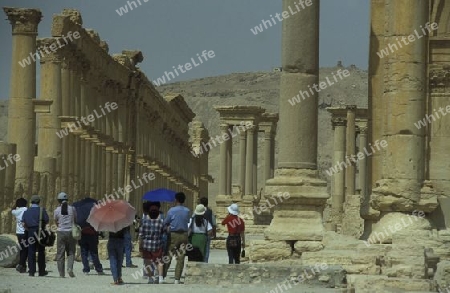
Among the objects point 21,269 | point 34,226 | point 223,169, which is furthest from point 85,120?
point 223,169

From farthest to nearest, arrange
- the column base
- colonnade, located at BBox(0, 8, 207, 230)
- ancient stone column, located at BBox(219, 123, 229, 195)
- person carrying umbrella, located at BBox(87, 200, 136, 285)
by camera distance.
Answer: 1. ancient stone column, located at BBox(219, 123, 229, 195)
2. colonnade, located at BBox(0, 8, 207, 230)
3. the column base
4. person carrying umbrella, located at BBox(87, 200, 136, 285)

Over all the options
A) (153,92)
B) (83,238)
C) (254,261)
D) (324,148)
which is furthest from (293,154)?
(324,148)

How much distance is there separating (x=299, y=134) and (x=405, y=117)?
2.04m

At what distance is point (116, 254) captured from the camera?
21.6 metres

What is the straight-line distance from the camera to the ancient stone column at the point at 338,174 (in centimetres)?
5655

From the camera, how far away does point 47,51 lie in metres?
37.4

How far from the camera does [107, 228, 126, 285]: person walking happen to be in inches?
838

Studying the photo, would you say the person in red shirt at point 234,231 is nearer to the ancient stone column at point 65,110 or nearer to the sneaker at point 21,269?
the sneaker at point 21,269

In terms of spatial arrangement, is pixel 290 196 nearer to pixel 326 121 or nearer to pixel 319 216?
pixel 319 216

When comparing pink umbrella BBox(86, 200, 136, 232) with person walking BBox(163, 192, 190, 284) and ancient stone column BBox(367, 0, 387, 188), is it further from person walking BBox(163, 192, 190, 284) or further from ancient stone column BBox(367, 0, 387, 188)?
ancient stone column BBox(367, 0, 387, 188)

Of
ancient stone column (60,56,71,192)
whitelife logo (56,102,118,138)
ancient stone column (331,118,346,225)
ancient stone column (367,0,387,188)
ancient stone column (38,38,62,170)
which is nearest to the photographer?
ancient stone column (367,0,387,188)

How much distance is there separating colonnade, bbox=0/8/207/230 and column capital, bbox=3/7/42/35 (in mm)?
26

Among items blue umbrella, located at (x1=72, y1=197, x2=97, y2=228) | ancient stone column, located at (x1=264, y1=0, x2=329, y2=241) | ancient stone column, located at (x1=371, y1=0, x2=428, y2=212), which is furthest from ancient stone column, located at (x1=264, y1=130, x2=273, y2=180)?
ancient stone column, located at (x1=371, y1=0, x2=428, y2=212)

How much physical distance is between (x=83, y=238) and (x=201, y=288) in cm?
519
